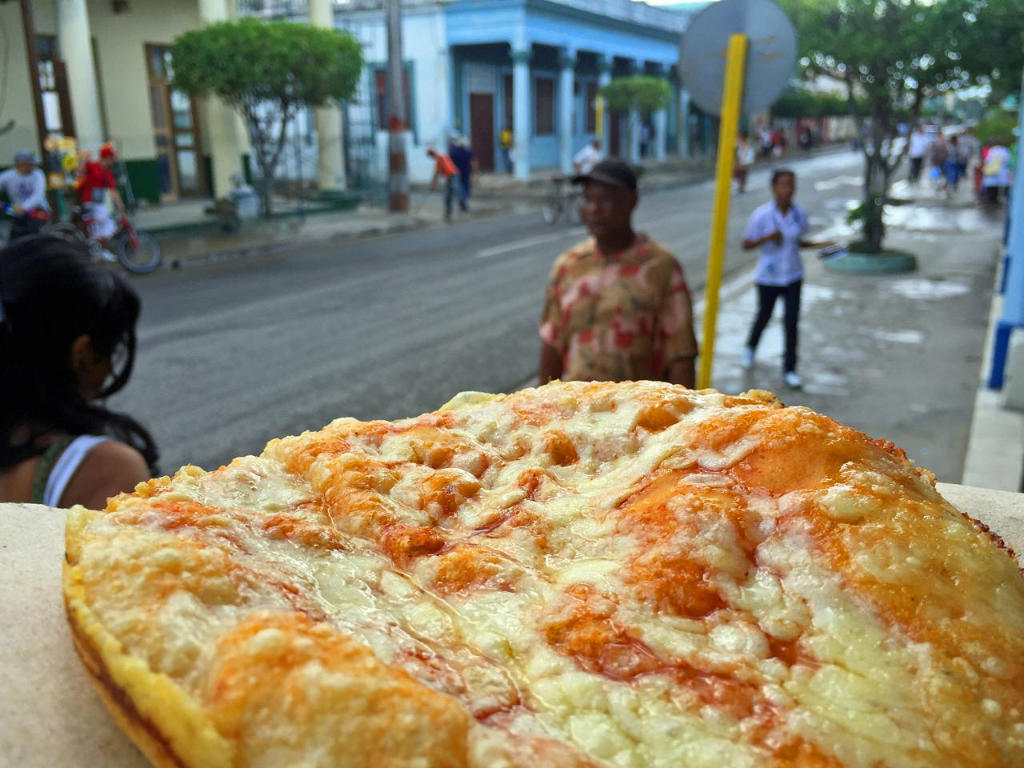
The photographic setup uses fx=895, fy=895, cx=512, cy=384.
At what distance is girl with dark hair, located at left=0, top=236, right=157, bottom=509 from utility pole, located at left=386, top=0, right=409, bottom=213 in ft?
64.4

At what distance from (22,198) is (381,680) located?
1499cm

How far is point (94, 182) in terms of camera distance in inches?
561

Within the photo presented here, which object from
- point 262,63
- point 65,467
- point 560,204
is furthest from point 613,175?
point 560,204

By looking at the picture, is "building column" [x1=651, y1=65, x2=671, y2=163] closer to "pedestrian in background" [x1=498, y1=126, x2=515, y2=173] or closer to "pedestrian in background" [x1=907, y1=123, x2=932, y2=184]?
"pedestrian in background" [x1=498, y1=126, x2=515, y2=173]

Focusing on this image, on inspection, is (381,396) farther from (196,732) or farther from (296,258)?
(296,258)

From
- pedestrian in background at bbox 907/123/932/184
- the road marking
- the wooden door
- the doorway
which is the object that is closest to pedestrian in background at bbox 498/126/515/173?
the wooden door

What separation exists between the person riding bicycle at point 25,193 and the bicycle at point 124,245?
0.31 meters

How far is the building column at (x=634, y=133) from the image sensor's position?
38156 mm

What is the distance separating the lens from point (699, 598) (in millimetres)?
931

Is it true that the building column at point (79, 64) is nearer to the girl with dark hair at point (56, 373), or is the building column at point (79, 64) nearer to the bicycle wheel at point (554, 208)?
the bicycle wheel at point (554, 208)

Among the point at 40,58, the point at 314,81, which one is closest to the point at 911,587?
the point at 314,81

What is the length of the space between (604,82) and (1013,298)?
103 feet

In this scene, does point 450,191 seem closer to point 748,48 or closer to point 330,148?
point 330,148

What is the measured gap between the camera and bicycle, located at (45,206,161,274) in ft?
45.6
